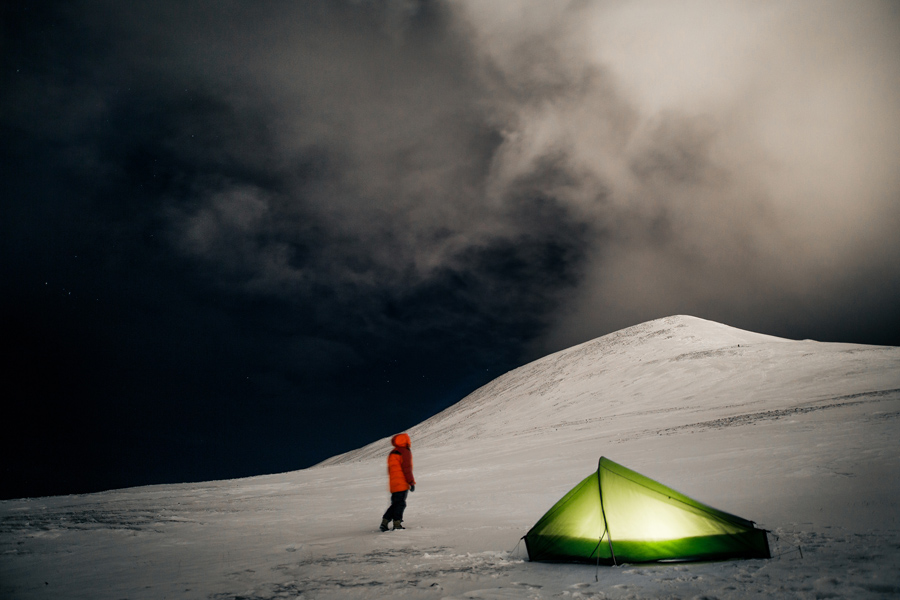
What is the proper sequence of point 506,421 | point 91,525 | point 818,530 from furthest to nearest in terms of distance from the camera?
point 506,421 → point 91,525 → point 818,530

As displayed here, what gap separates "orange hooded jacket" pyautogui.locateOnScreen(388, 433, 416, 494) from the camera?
9930mm

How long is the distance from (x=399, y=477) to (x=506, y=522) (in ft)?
9.09

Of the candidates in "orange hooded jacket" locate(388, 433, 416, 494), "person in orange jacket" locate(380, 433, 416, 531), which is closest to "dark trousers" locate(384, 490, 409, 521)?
"person in orange jacket" locate(380, 433, 416, 531)

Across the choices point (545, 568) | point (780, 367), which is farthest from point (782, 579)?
point (780, 367)

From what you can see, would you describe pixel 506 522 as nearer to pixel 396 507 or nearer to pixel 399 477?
pixel 396 507

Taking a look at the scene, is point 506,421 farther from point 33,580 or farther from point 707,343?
point 33,580

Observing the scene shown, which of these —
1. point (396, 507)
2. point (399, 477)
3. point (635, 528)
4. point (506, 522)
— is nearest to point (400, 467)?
point (399, 477)

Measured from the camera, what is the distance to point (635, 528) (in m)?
6.84

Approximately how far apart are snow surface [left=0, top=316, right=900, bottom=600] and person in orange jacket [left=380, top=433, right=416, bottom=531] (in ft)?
1.36

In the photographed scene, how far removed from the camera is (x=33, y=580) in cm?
695

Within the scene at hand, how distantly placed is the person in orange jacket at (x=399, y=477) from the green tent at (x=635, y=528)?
3.39 metres

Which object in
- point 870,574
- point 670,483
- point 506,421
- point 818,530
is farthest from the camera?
point 506,421

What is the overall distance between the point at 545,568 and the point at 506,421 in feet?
138

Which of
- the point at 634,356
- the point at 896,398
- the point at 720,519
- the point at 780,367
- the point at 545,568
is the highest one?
the point at 634,356
